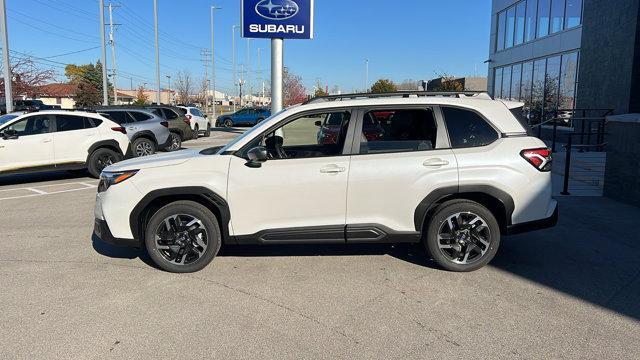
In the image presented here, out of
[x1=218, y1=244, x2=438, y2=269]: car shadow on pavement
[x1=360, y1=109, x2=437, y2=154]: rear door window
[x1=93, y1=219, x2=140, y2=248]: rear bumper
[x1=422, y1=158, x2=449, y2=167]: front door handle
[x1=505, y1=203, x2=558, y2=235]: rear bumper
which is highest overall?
[x1=360, y1=109, x2=437, y2=154]: rear door window

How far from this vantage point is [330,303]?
13.7 feet

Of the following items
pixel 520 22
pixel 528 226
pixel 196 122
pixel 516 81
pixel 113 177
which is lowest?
pixel 528 226

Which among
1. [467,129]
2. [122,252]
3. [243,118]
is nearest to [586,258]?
[467,129]

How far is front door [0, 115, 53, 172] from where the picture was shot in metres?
10.4

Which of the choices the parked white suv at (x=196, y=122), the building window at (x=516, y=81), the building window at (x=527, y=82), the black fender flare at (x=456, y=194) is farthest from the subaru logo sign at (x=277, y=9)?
the building window at (x=516, y=81)

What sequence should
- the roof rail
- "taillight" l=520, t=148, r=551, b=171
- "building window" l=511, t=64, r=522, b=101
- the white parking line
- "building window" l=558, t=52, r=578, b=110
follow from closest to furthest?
"taillight" l=520, t=148, r=551, b=171
the roof rail
the white parking line
"building window" l=558, t=52, r=578, b=110
"building window" l=511, t=64, r=522, b=101

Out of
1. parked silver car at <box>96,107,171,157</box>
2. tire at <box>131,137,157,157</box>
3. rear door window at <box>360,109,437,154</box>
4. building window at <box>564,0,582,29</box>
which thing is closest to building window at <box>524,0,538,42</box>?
building window at <box>564,0,582,29</box>

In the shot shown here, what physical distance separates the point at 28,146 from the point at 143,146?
14.1 ft

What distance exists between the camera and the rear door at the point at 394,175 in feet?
15.5

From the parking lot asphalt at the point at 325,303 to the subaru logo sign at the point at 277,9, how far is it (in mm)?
8499

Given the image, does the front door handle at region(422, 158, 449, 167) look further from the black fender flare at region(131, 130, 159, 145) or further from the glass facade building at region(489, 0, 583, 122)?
the glass facade building at region(489, 0, 583, 122)

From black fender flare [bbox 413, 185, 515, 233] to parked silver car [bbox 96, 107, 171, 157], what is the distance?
37.5 feet

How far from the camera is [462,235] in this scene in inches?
191

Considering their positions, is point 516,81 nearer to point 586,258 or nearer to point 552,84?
point 552,84
